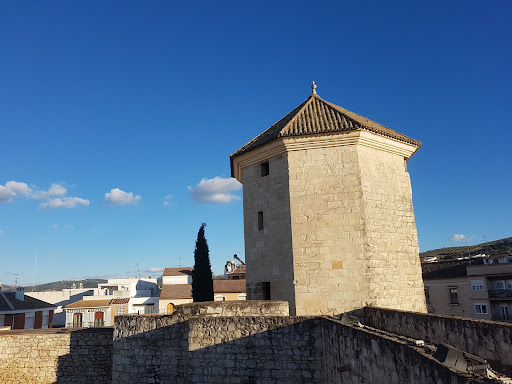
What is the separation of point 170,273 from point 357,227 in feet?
139

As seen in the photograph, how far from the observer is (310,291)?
32.8 ft

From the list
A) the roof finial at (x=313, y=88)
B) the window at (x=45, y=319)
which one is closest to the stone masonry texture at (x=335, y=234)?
the roof finial at (x=313, y=88)

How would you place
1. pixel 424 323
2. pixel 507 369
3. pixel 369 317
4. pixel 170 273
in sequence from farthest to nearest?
1. pixel 170 273
2. pixel 369 317
3. pixel 424 323
4. pixel 507 369

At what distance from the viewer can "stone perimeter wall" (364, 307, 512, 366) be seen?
5.10 meters

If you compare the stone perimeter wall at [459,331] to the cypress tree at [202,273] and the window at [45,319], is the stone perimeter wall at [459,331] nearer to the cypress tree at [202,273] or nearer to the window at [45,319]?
the cypress tree at [202,273]

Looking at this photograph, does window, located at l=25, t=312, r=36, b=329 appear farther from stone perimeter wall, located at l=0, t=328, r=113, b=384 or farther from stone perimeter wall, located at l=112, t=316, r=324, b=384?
stone perimeter wall, located at l=112, t=316, r=324, b=384

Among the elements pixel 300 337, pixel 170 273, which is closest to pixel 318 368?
pixel 300 337

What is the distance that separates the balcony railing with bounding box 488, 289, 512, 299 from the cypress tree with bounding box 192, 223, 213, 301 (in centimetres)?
2354

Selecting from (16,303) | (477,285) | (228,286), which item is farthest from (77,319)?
(477,285)

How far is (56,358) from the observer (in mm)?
11805

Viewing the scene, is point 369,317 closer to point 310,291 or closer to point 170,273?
point 310,291

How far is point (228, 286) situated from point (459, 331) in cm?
3207

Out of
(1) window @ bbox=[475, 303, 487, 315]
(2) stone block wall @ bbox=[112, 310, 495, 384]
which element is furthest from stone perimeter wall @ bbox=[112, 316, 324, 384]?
(1) window @ bbox=[475, 303, 487, 315]

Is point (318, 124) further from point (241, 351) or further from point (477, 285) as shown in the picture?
point (477, 285)
